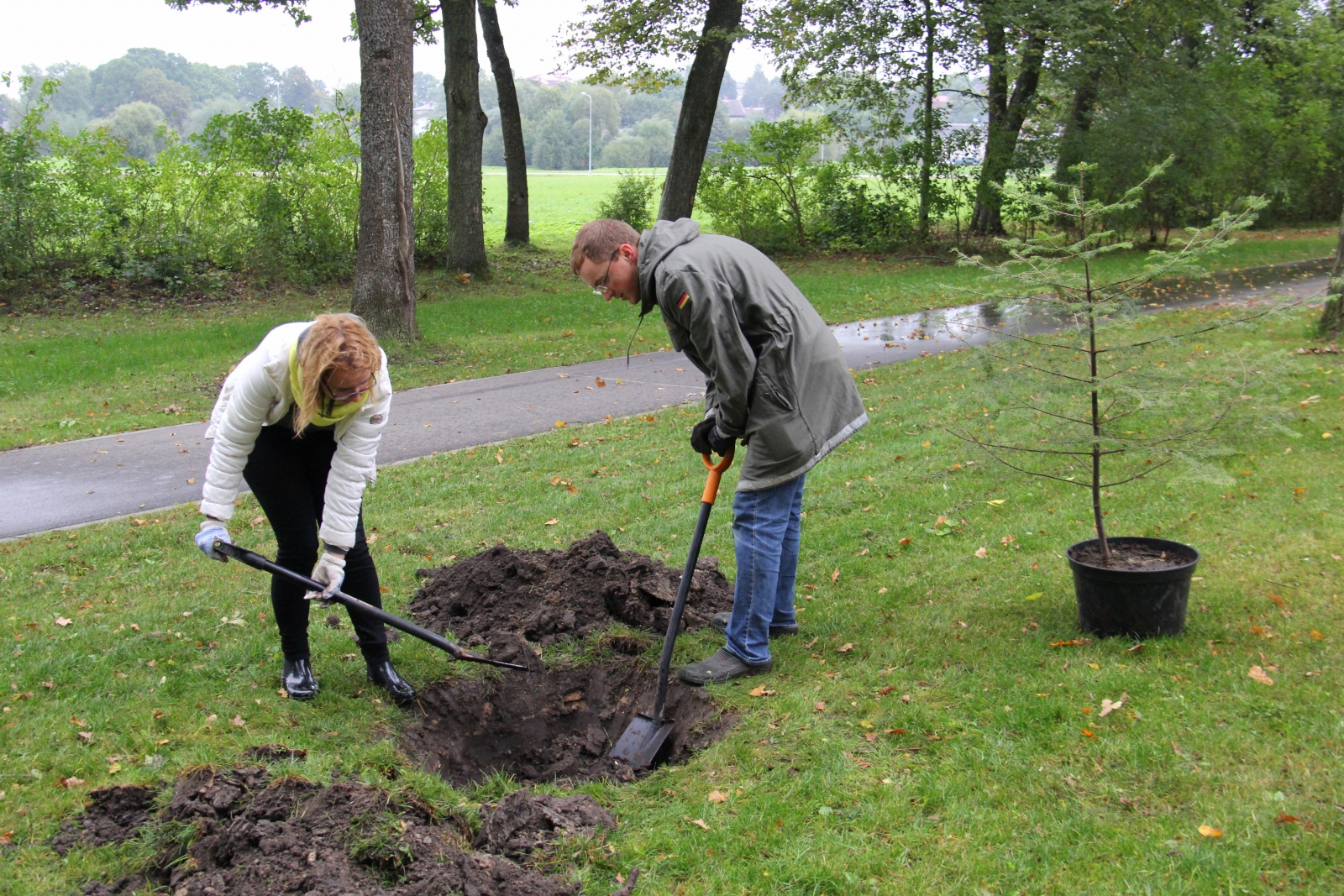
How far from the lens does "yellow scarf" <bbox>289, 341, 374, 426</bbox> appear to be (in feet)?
11.6

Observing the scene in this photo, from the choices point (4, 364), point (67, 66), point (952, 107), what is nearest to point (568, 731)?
point (4, 364)

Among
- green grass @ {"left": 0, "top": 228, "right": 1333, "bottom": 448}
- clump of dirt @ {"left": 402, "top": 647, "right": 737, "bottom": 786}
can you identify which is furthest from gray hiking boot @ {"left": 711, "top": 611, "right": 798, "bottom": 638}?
green grass @ {"left": 0, "top": 228, "right": 1333, "bottom": 448}

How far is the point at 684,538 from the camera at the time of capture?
20.1 feet

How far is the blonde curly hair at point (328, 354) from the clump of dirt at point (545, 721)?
1.48 metres

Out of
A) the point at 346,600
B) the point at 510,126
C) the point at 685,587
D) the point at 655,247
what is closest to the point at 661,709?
the point at 685,587

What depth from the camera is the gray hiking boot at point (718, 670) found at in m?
4.42

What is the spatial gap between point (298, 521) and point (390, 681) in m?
0.86

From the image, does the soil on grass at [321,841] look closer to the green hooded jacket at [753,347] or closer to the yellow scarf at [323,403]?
the yellow scarf at [323,403]

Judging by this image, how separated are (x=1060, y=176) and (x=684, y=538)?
18.2 metres

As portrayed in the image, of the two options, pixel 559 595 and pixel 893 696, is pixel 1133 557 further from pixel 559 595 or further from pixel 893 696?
pixel 559 595

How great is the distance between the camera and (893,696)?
422 cm

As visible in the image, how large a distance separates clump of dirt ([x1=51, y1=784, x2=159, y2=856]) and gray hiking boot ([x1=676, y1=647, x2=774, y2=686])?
6.93 ft

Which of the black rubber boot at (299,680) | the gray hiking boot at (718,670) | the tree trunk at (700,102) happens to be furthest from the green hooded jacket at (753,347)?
the tree trunk at (700,102)

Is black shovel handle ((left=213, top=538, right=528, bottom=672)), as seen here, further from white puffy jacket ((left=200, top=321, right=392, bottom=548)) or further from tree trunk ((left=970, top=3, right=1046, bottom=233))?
tree trunk ((left=970, top=3, right=1046, bottom=233))
